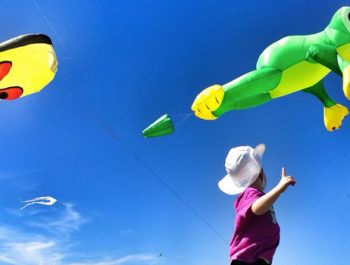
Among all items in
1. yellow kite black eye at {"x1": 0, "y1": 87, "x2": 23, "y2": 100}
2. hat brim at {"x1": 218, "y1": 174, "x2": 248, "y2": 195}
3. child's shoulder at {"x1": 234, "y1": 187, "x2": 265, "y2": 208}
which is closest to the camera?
child's shoulder at {"x1": 234, "y1": 187, "x2": 265, "y2": 208}

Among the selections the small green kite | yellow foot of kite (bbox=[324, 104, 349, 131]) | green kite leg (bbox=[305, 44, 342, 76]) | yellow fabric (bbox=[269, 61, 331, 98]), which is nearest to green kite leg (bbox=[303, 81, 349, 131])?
yellow foot of kite (bbox=[324, 104, 349, 131])

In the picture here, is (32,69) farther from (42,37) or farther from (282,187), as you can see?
(282,187)

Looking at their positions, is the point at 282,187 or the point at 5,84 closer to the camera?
the point at 282,187

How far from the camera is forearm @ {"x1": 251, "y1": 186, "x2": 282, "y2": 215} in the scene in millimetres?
2449

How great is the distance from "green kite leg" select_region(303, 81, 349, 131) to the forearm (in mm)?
3538

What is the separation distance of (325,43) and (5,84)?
3.56m

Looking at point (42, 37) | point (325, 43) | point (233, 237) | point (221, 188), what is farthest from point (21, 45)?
point (325, 43)

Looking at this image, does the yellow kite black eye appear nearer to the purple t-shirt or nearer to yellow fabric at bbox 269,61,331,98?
yellow fabric at bbox 269,61,331,98

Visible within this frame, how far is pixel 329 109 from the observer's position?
5746 millimetres

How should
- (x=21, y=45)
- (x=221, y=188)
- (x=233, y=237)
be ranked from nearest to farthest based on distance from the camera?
(x=233, y=237) < (x=221, y=188) < (x=21, y=45)

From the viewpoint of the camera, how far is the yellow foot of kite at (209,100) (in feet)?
15.8

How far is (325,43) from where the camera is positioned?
4.96m

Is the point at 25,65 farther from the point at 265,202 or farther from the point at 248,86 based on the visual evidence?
the point at 265,202

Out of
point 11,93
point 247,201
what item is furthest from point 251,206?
point 11,93
